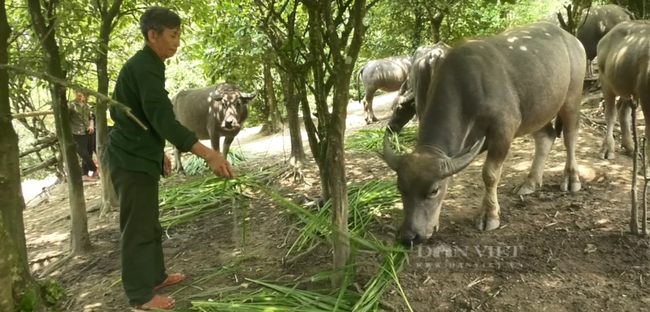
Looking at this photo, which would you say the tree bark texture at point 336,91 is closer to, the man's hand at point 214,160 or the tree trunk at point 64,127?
the man's hand at point 214,160

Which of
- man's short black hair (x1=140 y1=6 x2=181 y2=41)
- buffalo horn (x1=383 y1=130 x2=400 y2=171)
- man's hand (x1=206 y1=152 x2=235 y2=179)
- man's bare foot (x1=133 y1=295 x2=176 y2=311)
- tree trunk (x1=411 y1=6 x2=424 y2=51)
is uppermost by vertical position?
tree trunk (x1=411 y1=6 x2=424 y2=51)

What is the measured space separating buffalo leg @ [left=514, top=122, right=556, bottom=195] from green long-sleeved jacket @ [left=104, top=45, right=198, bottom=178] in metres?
3.69

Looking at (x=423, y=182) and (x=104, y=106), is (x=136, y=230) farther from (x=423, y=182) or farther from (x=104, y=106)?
(x=104, y=106)

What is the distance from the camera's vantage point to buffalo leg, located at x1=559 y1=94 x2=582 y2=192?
16.7 feet

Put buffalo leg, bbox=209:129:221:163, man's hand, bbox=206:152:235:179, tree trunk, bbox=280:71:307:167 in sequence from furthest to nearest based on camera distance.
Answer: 1. buffalo leg, bbox=209:129:221:163
2. tree trunk, bbox=280:71:307:167
3. man's hand, bbox=206:152:235:179

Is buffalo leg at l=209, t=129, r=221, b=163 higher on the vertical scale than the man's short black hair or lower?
lower

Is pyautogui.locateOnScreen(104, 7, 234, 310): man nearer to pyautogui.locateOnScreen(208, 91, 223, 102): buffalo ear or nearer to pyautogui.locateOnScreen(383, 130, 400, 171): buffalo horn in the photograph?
pyautogui.locateOnScreen(383, 130, 400, 171): buffalo horn

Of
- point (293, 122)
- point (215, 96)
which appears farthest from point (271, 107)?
point (293, 122)

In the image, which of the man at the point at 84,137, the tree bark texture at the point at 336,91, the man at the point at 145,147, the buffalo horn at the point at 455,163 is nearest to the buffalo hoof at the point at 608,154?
the buffalo horn at the point at 455,163

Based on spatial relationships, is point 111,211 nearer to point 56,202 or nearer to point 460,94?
point 56,202

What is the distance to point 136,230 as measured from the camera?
3.28 meters

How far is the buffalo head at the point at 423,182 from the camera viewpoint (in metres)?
3.68

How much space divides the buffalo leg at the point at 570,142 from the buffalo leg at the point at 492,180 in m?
1.30

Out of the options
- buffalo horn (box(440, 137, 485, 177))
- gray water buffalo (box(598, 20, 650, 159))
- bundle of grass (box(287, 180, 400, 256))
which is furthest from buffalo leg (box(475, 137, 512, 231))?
gray water buffalo (box(598, 20, 650, 159))
